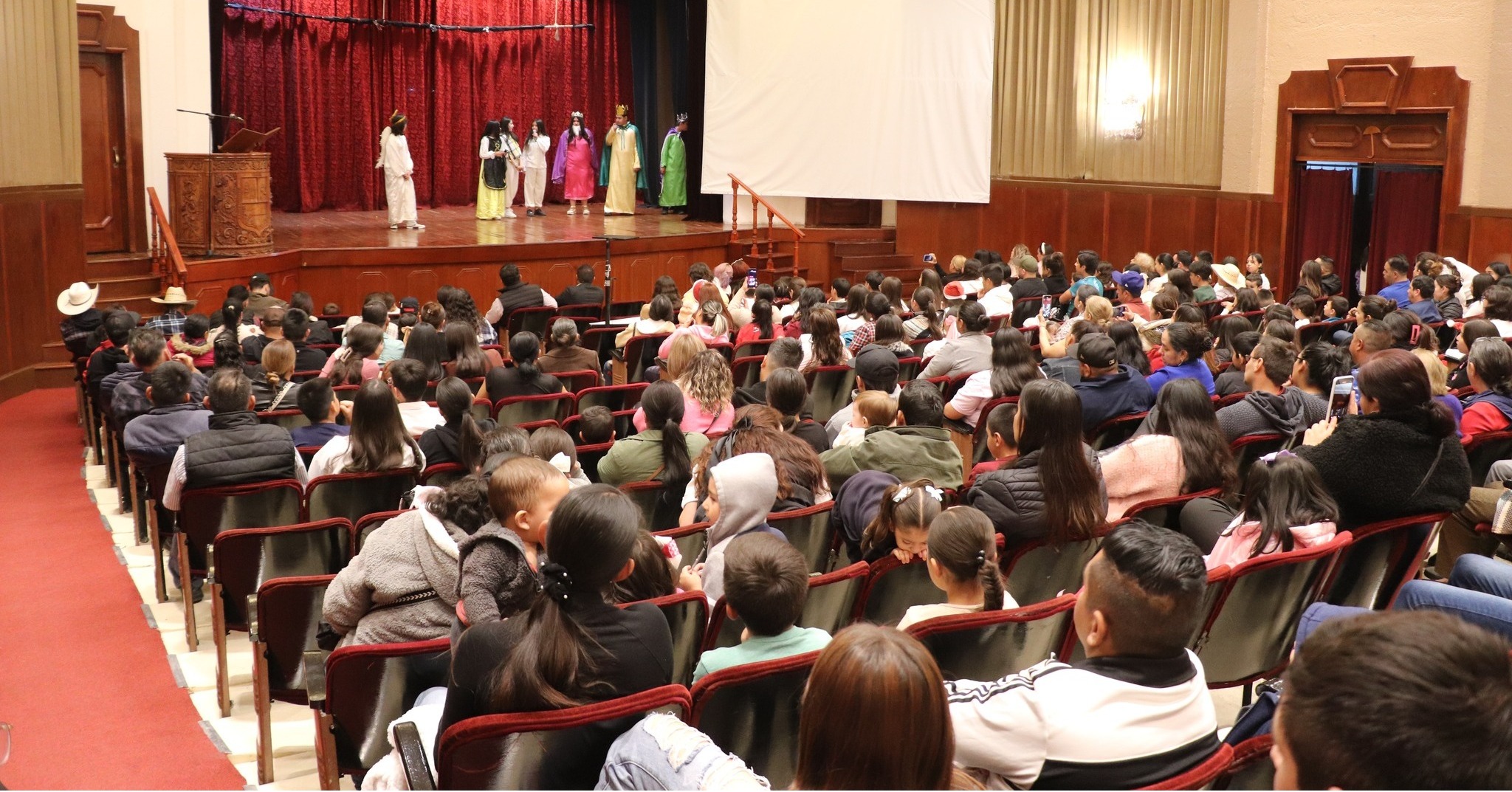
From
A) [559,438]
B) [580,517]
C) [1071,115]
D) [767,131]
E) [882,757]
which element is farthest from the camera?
[767,131]

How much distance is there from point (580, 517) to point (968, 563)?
0.97 meters

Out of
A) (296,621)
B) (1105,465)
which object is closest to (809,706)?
(296,621)

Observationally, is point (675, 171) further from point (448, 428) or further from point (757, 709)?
point (757, 709)

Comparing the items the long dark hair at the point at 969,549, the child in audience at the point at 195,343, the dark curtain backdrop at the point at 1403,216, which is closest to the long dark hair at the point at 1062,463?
the long dark hair at the point at 969,549

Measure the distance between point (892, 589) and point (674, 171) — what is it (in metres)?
14.6

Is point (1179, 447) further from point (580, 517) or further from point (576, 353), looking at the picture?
point (576, 353)

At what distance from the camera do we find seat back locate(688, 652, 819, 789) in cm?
249

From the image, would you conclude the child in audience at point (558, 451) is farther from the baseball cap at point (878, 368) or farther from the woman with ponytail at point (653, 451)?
the baseball cap at point (878, 368)

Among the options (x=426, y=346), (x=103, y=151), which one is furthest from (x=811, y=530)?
(x=103, y=151)

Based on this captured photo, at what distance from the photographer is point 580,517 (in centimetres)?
235

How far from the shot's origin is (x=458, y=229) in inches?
587

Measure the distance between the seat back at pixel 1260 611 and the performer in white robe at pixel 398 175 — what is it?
12617 mm

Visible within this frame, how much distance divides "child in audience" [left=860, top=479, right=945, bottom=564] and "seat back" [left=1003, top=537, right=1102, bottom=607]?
308 millimetres

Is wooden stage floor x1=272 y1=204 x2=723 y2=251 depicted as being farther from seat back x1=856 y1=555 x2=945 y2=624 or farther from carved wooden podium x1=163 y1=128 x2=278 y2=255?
seat back x1=856 y1=555 x2=945 y2=624
